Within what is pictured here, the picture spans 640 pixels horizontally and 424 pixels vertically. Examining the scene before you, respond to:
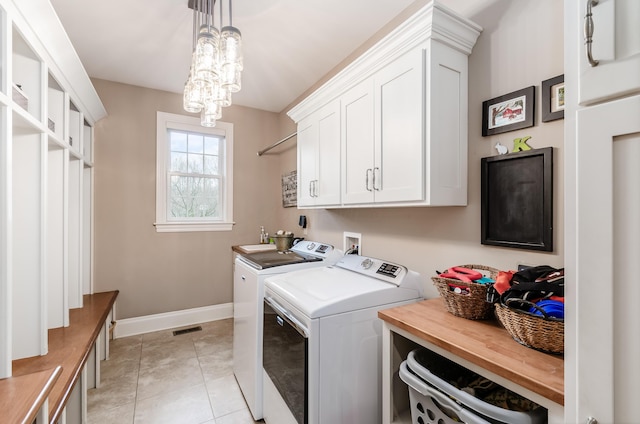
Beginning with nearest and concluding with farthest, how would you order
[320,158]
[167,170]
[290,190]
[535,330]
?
[535,330]
[320,158]
[167,170]
[290,190]

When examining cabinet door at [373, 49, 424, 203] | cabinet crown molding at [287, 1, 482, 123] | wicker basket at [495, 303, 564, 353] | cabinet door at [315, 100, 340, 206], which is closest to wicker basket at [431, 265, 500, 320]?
wicker basket at [495, 303, 564, 353]

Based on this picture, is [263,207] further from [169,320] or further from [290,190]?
[169,320]

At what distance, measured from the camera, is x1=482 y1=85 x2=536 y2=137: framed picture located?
1280 millimetres

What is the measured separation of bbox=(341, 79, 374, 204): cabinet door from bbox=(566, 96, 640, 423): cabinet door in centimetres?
115

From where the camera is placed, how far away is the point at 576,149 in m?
0.62

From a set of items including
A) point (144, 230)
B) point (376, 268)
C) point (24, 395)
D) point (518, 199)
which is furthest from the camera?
point (144, 230)

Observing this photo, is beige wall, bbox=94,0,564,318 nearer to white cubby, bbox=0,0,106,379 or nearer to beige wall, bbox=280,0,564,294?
beige wall, bbox=280,0,564,294

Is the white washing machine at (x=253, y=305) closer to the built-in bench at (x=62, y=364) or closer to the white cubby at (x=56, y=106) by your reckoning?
the built-in bench at (x=62, y=364)

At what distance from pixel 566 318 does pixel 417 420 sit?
2.44 ft

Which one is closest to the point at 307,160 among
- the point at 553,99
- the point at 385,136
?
the point at 385,136

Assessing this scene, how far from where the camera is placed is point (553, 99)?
3.93 feet

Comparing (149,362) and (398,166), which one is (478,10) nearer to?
(398,166)

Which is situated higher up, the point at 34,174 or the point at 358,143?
the point at 358,143

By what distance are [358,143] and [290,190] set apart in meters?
1.80
